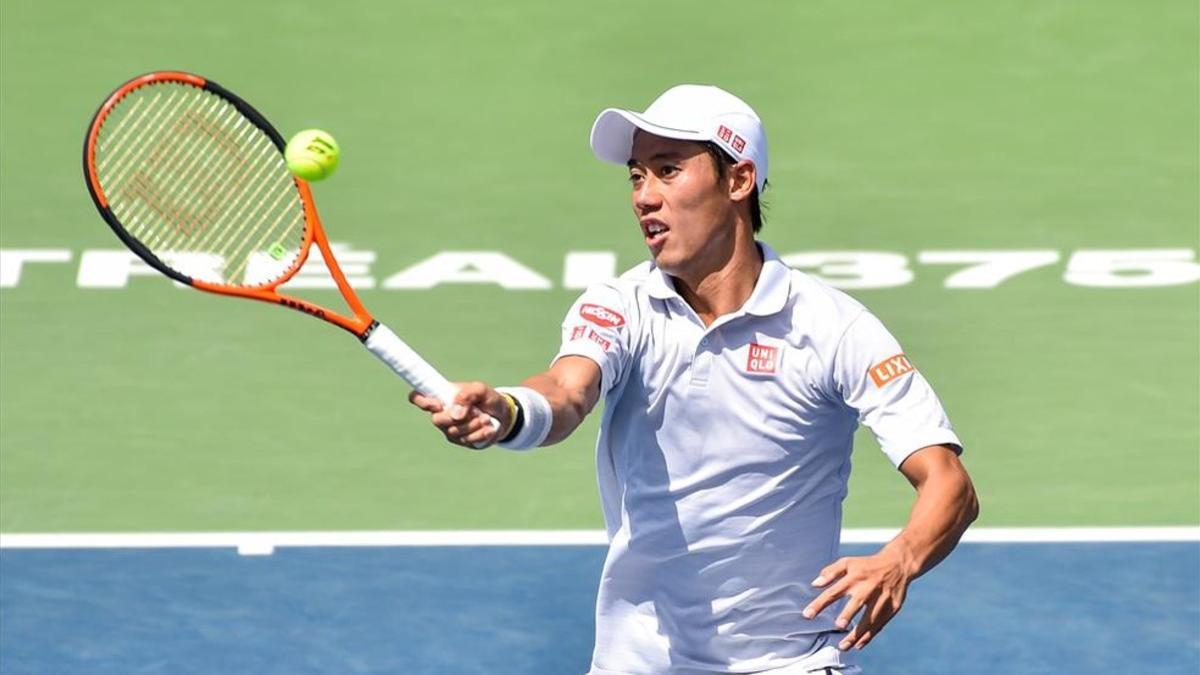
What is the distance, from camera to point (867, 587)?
18.9 ft

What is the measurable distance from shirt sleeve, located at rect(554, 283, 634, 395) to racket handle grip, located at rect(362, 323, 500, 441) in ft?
1.52

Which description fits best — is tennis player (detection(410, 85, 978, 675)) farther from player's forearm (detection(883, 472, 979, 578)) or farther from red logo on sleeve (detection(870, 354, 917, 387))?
player's forearm (detection(883, 472, 979, 578))

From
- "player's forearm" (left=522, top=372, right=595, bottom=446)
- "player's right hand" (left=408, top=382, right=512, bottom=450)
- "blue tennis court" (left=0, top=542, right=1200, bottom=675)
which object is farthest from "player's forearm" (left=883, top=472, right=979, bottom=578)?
"blue tennis court" (left=0, top=542, right=1200, bottom=675)

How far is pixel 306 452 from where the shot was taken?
35.8ft

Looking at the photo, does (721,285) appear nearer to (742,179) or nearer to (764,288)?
(764,288)

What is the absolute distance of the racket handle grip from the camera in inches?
233

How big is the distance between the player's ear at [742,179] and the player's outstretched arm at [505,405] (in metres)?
0.66

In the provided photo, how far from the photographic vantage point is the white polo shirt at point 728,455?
647 cm

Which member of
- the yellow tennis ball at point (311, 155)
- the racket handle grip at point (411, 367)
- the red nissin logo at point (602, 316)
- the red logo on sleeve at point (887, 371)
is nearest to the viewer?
the racket handle grip at point (411, 367)

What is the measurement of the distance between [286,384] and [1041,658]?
13.7 feet

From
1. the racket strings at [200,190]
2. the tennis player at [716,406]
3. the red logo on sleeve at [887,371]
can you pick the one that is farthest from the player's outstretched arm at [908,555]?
the racket strings at [200,190]

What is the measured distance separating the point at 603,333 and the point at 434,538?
12.8 ft

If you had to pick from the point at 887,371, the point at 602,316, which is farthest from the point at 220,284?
the point at 887,371

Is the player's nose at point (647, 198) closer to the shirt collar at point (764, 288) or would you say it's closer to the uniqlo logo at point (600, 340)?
the shirt collar at point (764, 288)
